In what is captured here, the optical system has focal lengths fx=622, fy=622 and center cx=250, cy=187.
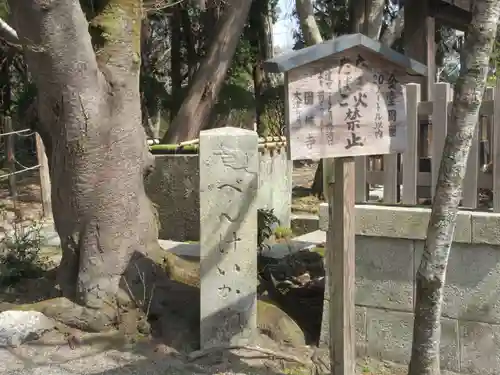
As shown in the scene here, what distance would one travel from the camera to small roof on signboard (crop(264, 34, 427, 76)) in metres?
3.23

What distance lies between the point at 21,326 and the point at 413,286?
9.71ft

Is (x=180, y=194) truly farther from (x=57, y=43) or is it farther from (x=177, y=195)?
(x=57, y=43)

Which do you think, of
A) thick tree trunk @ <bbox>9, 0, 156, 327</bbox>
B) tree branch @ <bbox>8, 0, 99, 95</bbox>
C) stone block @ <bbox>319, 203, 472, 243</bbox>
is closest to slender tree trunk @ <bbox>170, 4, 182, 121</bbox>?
thick tree trunk @ <bbox>9, 0, 156, 327</bbox>

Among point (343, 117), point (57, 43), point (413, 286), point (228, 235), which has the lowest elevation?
point (413, 286)

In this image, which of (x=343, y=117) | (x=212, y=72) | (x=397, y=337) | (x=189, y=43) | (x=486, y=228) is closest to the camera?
(x=343, y=117)

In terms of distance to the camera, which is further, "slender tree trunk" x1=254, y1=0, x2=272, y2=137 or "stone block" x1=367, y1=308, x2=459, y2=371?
"slender tree trunk" x1=254, y1=0, x2=272, y2=137

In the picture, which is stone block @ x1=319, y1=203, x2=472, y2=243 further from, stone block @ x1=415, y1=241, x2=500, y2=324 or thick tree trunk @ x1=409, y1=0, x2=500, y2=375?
thick tree trunk @ x1=409, y1=0, x2=500, y2=375

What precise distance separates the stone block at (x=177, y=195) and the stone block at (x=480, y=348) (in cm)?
486

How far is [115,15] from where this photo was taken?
5.49 metres

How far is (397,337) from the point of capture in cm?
452

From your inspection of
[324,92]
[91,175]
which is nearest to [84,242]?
[91,175]

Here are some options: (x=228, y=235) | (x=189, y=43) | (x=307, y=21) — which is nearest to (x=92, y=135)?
(x=228, y=235)

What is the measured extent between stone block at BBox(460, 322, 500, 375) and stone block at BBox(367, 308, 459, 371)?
6 cm

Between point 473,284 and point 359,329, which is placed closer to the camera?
point 473,284
